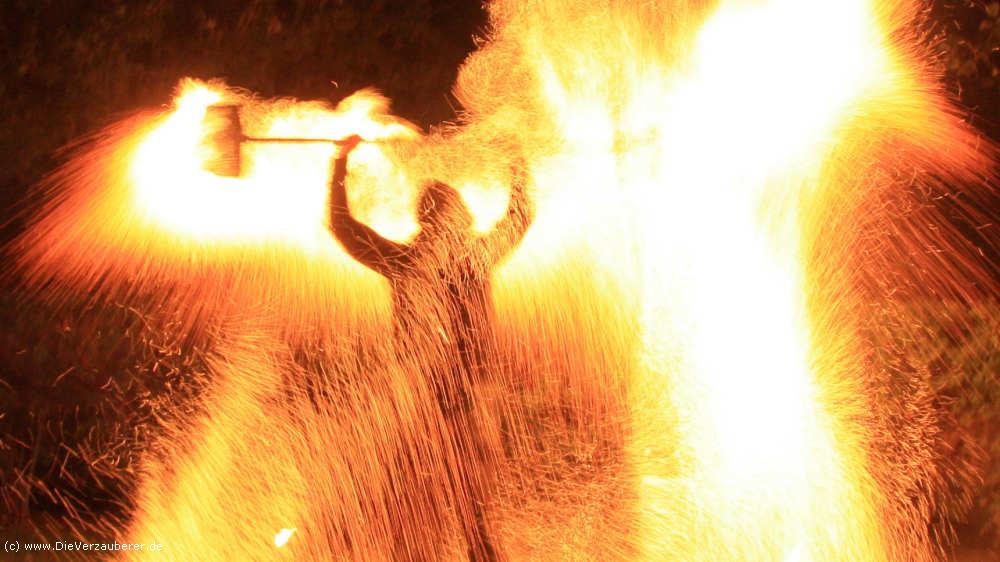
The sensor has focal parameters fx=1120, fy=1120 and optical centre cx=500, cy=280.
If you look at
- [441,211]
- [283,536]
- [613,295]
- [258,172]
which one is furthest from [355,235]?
[283,536]

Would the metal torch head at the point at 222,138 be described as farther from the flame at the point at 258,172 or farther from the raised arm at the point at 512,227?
the raised arm at the point at 512,227

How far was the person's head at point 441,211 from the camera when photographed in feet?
14.4

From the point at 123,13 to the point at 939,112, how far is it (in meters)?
4.70

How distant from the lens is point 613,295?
448 centimetres

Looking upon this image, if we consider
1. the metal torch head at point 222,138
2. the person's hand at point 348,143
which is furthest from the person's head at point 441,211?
the metal torch head at point 222,138

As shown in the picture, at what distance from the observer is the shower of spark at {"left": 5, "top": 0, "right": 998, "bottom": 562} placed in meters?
4.30

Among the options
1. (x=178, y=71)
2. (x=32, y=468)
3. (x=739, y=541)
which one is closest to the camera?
(x=739, y=541)

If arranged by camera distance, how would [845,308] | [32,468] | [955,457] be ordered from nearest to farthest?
[845,308], [955,457], [32,468]

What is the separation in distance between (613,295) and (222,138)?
1.66 m

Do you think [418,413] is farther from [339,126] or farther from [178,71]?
[178,71]

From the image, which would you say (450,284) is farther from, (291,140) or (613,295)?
(291,140)

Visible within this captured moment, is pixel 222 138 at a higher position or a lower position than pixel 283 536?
higher

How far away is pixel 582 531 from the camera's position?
176 inches

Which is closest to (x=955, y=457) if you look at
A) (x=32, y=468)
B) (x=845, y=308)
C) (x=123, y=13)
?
(x=845, y=308)
